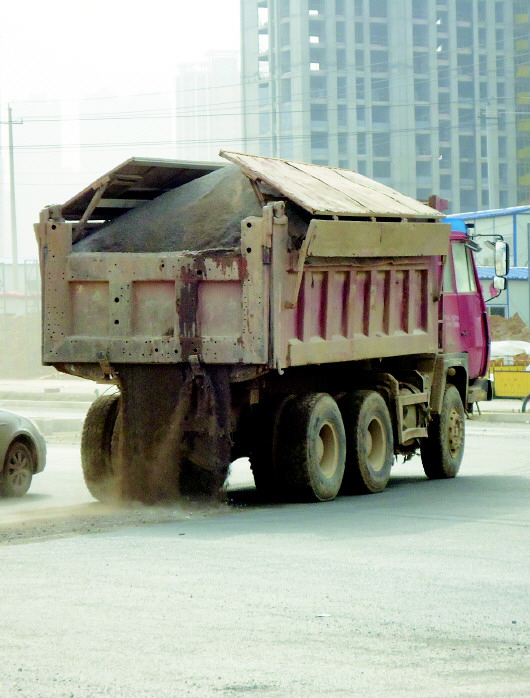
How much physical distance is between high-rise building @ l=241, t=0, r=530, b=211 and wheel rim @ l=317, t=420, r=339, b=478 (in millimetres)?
125558

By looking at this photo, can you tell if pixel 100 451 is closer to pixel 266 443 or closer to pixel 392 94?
pixel 266 443

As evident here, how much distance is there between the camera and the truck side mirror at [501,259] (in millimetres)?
16625

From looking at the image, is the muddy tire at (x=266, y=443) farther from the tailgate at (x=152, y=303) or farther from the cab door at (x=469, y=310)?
the cab door at (x=469, y=310)

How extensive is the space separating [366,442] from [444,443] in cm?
257

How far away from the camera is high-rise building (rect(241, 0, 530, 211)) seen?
140625 mm

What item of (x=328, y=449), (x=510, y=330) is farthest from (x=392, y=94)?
(x=328, y=449)

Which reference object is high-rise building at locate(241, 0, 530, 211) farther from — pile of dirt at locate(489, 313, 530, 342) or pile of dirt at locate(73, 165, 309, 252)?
pile of dirt at locate(73, 165, 309, 252)

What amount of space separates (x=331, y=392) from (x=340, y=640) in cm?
772

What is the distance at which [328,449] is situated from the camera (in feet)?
44.5

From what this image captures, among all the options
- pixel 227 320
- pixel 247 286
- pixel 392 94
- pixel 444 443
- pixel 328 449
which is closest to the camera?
pixel 247 286

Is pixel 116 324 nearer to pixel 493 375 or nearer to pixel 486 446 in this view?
pixel 486 446

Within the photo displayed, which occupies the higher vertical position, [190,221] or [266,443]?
[190,221]

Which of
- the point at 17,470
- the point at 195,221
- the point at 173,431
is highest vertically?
the point at 195,221

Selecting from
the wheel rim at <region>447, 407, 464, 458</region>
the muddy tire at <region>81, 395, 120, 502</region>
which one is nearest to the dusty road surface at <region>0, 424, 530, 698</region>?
the muddy tire at <region>81, 395, 120, 502</region>
